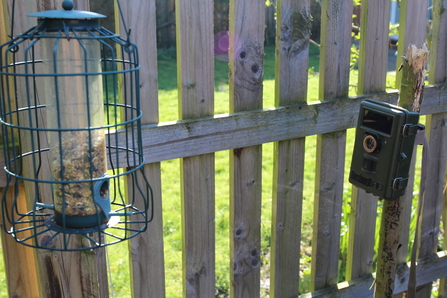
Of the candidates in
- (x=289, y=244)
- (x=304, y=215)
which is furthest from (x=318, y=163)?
(x=304, y=215)

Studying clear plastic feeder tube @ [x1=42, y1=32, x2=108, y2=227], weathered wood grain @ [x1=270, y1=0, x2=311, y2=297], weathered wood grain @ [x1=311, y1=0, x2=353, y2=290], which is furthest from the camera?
weathered wood grain @ [x1=311, y1=0, x2=353, y2=290]

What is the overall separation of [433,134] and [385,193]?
1220 mm

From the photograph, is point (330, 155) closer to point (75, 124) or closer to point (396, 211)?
point (396, 211)

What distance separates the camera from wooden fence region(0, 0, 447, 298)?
2049mm

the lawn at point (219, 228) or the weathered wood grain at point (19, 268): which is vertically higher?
the weathered wood grain at point (19, 268)

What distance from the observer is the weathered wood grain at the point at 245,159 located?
2205mm

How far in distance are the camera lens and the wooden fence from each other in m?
0.52

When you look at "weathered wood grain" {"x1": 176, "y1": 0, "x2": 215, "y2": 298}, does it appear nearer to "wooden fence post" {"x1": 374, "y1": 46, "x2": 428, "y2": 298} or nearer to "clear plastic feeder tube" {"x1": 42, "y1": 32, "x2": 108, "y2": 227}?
"clear plastic feeder tube" {"x1": 42, "y1": 32, "x2": 108, "y2": 227}

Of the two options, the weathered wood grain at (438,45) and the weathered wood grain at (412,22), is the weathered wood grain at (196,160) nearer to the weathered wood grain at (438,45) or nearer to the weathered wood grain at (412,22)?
the weathered wood grain at (412,22)

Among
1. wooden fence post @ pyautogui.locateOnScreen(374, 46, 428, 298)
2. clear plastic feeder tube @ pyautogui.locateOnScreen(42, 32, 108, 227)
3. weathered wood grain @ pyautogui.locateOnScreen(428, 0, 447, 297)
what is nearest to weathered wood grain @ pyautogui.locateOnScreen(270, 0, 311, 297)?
wooden fence post @ pyautogui.locateOnScreen(374, 46, 428, 298)

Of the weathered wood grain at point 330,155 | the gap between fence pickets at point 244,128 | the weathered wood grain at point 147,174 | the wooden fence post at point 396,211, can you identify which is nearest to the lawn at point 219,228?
the weathered wood grain at point 147,174

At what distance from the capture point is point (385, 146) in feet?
6.03

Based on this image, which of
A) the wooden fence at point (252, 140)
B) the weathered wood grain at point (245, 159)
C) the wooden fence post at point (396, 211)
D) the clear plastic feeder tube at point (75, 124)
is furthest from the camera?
the weathered wood grain at point (245, 159)

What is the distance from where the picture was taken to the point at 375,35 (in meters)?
2.56
